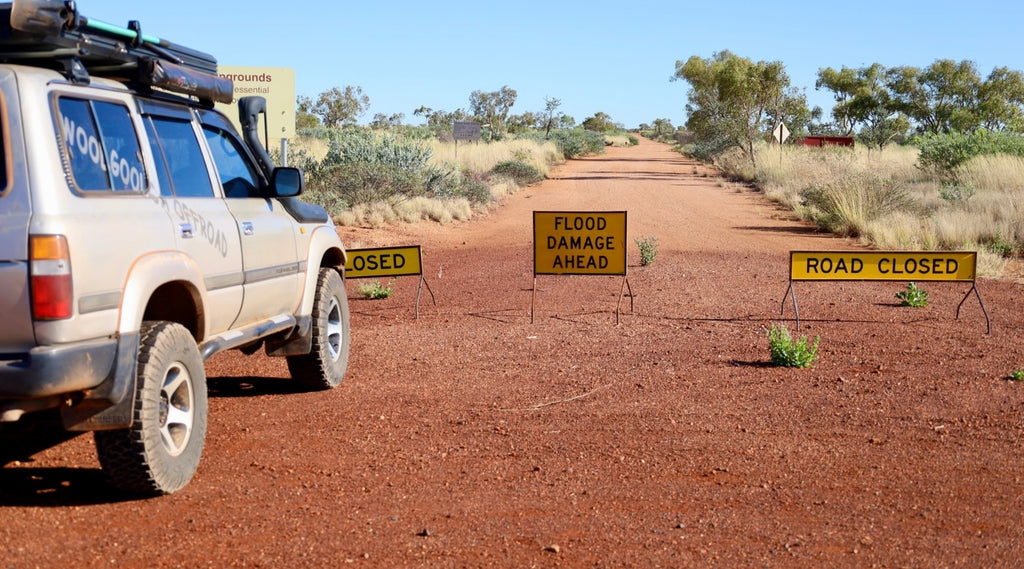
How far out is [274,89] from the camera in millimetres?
16844

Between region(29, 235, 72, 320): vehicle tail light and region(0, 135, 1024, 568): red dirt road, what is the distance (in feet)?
3.44

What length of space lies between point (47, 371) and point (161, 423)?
950 mm

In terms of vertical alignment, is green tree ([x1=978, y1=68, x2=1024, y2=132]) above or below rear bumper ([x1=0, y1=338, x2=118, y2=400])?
above

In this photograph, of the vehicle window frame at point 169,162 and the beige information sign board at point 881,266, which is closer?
the vehicle window frame at point 169,162

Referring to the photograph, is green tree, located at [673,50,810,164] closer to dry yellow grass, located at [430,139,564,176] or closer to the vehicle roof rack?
dry yellow grass, located at [430,139,564,176]

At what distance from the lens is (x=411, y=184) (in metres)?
23.9

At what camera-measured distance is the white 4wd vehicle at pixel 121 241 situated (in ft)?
14.1

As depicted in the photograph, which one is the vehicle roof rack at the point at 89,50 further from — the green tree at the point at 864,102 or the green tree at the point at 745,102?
the green tree at the point at 864,102

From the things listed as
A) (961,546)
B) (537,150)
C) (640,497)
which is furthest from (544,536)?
(537,150)

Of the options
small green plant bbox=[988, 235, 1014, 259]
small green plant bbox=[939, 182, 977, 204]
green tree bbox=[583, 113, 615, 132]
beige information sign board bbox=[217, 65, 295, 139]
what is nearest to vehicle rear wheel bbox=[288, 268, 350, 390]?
beige information sign board bbox=[217, 65, 295, 139]

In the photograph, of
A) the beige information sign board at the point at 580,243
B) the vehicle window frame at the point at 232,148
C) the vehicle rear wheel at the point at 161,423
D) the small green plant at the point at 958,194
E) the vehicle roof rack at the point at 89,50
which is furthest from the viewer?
the small green plant at the point at 958,194

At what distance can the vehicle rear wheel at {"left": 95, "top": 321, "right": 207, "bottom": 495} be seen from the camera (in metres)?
4.84

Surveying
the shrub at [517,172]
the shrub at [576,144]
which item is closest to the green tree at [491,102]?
the shrub at [576,144]

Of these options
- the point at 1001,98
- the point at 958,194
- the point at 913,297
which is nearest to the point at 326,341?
the point at 913,297
